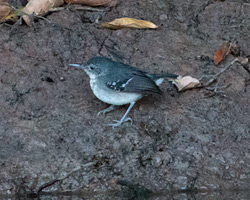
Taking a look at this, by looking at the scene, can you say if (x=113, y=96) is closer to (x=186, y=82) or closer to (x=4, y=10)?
(x=186, y=82)

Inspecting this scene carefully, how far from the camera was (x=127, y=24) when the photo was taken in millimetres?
8492

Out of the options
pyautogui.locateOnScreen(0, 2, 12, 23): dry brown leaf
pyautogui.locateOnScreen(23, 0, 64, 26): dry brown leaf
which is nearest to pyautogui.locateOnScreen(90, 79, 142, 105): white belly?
pyautogui.locateOnScreen(23, 0, 64, 26): dry brown leaf

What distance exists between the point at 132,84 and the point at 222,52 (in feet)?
6.43

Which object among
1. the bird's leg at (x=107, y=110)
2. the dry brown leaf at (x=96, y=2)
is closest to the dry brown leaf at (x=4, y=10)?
the dry brown leaf at (x=96, y=2)

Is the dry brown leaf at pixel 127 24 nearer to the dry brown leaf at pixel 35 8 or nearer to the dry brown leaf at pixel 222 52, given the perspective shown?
the dry brown leaf at pixel 35 8

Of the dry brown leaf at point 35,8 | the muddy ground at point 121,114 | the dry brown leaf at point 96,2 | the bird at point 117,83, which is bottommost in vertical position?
the muddy ground at point 121,114

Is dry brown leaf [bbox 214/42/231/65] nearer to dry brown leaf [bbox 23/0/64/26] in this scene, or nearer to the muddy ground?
the muddy ground

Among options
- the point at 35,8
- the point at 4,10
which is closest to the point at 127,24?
the point at 35,8

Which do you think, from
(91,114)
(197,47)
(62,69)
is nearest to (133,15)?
(197,47)

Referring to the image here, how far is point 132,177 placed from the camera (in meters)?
6.53

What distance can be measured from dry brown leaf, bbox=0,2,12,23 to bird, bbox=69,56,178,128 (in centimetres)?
165

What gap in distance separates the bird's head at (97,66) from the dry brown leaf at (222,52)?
77.1 inches

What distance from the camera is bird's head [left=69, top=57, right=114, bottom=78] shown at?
721cm

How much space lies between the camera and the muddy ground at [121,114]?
6492 millimetres
